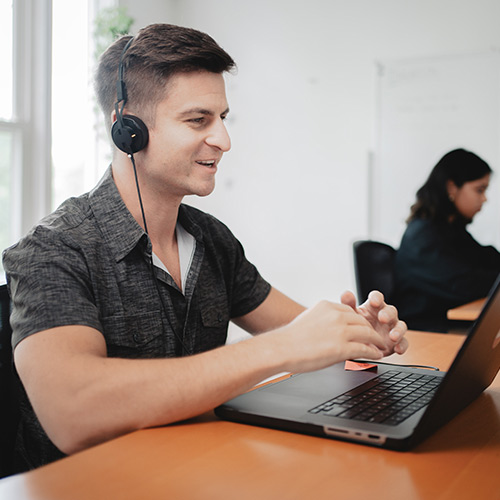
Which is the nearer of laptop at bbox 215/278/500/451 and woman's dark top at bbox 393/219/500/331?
laptop at bbox 215/278/500/451

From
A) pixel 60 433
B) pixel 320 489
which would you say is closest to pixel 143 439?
pixel 60 433

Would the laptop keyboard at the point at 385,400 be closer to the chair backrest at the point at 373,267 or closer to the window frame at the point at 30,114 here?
the chair backrest at the point at 373,267

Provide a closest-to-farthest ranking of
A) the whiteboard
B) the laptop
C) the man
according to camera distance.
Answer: the laptop → the man → the whiteboard

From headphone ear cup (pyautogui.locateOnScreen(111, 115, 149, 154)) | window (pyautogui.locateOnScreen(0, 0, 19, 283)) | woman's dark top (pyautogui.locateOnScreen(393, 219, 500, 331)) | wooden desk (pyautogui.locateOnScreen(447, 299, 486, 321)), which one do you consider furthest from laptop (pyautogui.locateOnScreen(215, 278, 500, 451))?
window (pyautogui.locateOnScreen(0, 0, 19, 283))

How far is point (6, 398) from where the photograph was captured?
99 centimetres

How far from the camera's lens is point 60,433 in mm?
785

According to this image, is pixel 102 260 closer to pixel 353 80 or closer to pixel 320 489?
pixel 320 489

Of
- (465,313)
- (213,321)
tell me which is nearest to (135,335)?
(213,321)

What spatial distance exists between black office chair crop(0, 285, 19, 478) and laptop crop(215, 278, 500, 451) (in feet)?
1.31

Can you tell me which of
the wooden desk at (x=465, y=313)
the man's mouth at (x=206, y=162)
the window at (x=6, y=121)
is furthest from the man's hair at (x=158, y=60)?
the window at (x=6, y=121)

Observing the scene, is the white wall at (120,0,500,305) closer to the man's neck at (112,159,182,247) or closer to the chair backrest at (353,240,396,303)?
the chair backrest at (353,240,396,303)

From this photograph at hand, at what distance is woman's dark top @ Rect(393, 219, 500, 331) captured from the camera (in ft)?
8.75

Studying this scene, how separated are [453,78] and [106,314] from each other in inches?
115

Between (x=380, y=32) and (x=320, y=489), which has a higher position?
(x=380, y=32)
